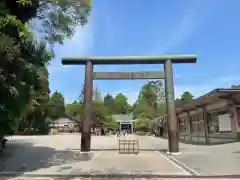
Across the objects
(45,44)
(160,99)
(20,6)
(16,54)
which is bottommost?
(16,54)

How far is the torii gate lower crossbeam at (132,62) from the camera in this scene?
19562 mm

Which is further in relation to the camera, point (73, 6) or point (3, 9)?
point (73, 6)

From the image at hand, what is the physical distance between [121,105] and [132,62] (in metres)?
102

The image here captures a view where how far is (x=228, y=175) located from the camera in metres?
11.1

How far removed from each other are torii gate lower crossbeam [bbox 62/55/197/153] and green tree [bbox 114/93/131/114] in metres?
99.0

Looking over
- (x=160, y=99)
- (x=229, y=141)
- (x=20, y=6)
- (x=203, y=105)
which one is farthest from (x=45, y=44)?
(x=160, y=99)

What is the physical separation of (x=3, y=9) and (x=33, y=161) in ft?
26.2

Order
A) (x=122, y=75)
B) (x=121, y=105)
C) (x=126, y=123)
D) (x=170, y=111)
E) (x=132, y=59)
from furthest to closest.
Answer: (x=121, y=105) → (x=126, y=123) → (x=122, y=75) → (x=132, y=59) → (x=170, y=111)

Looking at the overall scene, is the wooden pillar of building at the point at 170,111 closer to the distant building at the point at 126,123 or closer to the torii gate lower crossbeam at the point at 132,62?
the torii gate lower crossbeam at the point at 132,62

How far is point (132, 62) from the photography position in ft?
66.7

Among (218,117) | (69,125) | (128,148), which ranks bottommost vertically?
(128,148)

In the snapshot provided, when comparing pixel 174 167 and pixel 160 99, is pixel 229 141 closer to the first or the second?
pixel 174 167

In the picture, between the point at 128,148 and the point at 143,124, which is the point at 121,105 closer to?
the point at 143,124

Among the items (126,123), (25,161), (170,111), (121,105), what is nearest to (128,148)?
(170,111)
